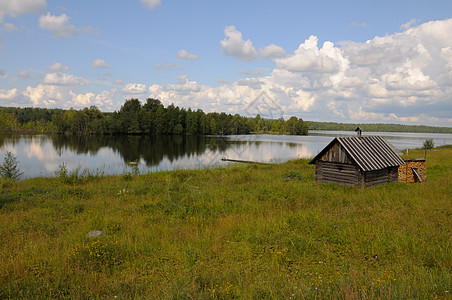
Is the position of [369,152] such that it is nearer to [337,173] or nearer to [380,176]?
[380,176]

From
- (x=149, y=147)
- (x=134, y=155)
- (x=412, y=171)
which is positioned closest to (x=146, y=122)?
(x=149, y=147)

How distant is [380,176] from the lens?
47.3 feet

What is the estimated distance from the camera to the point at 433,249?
18.4 feet

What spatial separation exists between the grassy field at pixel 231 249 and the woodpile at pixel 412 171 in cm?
556

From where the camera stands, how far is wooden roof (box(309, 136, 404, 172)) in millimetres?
13516

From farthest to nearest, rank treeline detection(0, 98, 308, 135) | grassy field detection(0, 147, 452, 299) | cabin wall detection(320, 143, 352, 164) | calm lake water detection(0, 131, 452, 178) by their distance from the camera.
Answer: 1. treeline detection(0, 98, 308, 135)
2. calm lake water detection(0, 131, 452, 178)
3. cabin wall detection(320, 143, 352, 164)
4. grassy field detection(0, 147, 452, 299)

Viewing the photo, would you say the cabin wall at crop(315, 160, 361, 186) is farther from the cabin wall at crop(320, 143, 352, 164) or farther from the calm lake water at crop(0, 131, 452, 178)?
the calm lake water at crop(0, 131, 452, 178)

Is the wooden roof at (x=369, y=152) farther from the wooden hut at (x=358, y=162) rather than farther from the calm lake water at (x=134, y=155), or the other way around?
the calm lake water at (x=134, y=155)

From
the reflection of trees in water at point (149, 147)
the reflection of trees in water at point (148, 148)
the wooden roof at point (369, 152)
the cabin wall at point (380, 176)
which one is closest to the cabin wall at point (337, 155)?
the wooden roof at point (369, 152)

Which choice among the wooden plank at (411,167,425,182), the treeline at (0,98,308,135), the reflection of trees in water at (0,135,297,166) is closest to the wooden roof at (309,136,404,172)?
the wooden plank at (411,167,425,182)

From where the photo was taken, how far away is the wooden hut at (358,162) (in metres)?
13.5

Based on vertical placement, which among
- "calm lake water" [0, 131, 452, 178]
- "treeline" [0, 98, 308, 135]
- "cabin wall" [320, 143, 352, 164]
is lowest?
"calm lake water" [0, 131, 452, 178]

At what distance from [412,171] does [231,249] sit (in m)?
15.3

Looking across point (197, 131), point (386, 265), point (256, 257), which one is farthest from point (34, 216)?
point (197, 131)
